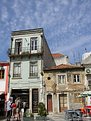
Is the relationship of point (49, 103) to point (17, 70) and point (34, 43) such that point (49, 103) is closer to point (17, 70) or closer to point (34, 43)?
Answer: point (17, 70)

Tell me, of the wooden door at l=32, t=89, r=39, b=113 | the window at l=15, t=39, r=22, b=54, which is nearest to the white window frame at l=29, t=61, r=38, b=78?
the wooden door at l=32, t=89, r=39, b=113

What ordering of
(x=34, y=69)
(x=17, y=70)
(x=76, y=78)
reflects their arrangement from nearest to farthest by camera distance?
(x=76, y=78) < (x=34, y=69) < (x=17, y=70)

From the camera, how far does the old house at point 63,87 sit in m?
28.1

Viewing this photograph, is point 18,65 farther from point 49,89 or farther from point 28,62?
point 49,89

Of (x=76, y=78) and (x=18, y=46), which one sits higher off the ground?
(x=18, y=46)

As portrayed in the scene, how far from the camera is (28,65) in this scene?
30.4m

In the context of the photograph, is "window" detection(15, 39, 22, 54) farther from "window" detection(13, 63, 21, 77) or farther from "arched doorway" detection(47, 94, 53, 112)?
"arched doorway" detection(47, 94, 53, 112)

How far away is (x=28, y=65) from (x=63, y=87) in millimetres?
5435

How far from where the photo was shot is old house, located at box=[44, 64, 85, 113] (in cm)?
2811

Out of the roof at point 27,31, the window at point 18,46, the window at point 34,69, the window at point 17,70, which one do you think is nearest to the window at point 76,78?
the window at point 34,69

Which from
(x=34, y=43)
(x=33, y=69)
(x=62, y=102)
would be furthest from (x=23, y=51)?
(x=62, y=102)

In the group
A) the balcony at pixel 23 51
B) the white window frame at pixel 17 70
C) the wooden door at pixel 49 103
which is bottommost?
the wooden door at pixel 49 103

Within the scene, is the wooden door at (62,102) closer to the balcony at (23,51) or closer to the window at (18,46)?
the balcony at (23,51)

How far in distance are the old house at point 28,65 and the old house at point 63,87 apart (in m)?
1.00
